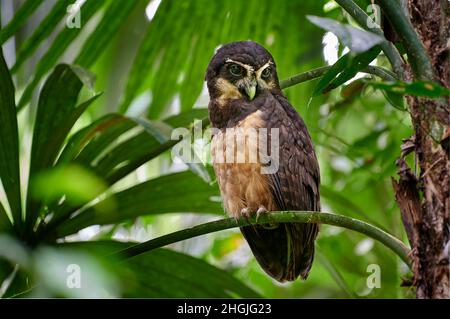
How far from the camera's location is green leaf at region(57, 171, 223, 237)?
243 cm

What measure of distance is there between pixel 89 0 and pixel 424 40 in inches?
45.9

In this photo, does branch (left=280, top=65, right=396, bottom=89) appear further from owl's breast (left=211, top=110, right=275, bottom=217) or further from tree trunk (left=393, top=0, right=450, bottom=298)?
owl's breast (left=211, top=110, right=275, bottom=217)

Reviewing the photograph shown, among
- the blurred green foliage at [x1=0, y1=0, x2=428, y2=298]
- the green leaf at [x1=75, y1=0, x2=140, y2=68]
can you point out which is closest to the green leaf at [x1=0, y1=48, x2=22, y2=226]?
the blurred green foliage at [x1=0, y1=0, x2=428, y2=298]

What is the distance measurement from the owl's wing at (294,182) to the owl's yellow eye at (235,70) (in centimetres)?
14

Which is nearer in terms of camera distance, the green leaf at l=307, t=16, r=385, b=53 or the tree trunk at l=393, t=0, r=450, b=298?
the green leaf at l=307, t=16, r=385, b=53

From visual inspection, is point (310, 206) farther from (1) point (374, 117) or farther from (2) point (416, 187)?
(1) point (374, 117)

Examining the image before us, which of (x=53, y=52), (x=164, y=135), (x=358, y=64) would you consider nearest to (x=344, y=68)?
(x=358, y=64)

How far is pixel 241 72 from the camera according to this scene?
93.0 inches

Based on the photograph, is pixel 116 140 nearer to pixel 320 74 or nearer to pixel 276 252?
pixel 276 252

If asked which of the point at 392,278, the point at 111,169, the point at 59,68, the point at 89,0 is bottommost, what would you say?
the point at 392,278

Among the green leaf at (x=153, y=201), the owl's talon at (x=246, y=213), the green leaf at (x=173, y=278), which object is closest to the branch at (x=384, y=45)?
the owl's talon at (x=246, y=213)

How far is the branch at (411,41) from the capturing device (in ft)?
4.76

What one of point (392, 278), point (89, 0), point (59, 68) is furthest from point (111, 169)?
point (392, 278)
